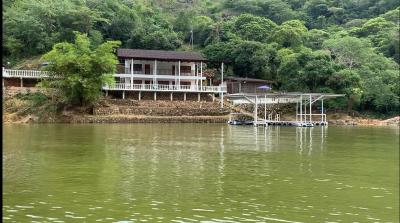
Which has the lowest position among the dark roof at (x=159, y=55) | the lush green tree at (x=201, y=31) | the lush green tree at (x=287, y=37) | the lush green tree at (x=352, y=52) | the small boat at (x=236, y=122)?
the small boat at (x=236, y=122)

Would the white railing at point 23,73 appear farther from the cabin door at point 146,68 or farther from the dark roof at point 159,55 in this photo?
the cabin door at point 146,68

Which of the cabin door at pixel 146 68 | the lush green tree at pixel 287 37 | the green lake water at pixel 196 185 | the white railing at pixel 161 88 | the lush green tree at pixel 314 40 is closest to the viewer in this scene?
the green lake water at pixel 196 185

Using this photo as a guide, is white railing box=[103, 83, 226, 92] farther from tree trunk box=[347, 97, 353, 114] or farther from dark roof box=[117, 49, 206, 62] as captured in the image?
tree trunk box=[347, 97, 353, 114]

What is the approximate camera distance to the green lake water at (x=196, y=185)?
375 inches

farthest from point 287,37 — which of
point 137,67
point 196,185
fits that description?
point 196,185

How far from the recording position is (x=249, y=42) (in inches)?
2440

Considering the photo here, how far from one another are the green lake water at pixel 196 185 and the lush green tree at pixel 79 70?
954 inches

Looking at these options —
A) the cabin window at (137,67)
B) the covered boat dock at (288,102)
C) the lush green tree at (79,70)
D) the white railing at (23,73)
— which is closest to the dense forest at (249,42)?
the covered boat dock at (288,102)

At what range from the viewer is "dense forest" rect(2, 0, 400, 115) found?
55156mm

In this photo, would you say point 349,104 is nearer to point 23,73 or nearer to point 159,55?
point 159,55

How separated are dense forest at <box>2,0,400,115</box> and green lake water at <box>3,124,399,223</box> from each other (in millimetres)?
34673

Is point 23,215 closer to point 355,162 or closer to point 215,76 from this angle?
point 355,162

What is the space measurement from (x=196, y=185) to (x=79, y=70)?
34.7 meters

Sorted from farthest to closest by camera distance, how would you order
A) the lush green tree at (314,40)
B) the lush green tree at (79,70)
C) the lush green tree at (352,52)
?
the lush green tree at (314,40) → the lush green tree at (352,52) → the lush green tree at (79,70)
